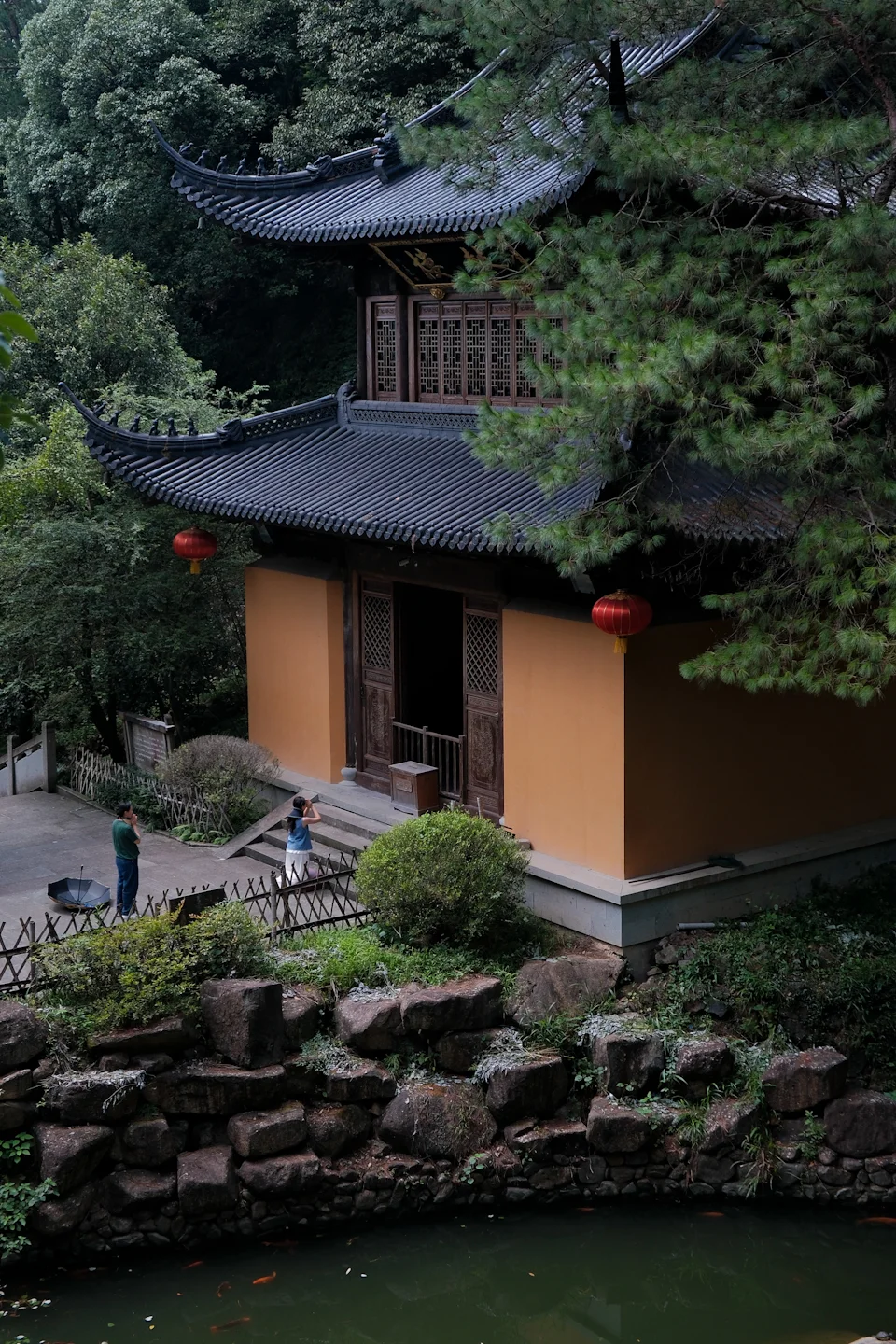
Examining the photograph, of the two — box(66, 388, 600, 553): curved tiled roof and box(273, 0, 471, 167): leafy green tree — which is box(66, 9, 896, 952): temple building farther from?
box(273, 0, 471, 167): leafy green tree

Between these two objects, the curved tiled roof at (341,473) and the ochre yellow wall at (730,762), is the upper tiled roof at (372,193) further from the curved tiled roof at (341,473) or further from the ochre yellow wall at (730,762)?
the ochre yellow wall at (730,762)

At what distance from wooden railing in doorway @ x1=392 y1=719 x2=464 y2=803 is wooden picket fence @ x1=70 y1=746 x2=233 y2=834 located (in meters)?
1.92

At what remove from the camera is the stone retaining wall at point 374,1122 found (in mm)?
9492

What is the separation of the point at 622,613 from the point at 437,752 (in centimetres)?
383

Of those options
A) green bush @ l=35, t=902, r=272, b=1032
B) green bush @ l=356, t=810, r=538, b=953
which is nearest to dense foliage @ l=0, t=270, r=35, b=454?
green bush @ l=35, t=902, r=272, b=1032

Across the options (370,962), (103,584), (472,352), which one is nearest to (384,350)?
(472,352)

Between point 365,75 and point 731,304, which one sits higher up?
point 365,75

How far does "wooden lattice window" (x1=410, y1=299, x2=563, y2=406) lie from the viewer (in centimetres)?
1311

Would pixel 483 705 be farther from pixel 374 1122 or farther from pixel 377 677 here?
pixel 374 1122

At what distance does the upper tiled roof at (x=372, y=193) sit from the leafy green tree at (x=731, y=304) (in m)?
1.13

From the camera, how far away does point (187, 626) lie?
1659cm

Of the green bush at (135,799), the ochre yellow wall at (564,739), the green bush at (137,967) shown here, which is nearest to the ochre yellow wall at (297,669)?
the green bush at (135,799)

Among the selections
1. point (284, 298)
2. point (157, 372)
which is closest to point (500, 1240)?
point (157, 372)

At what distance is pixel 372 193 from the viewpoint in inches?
560
